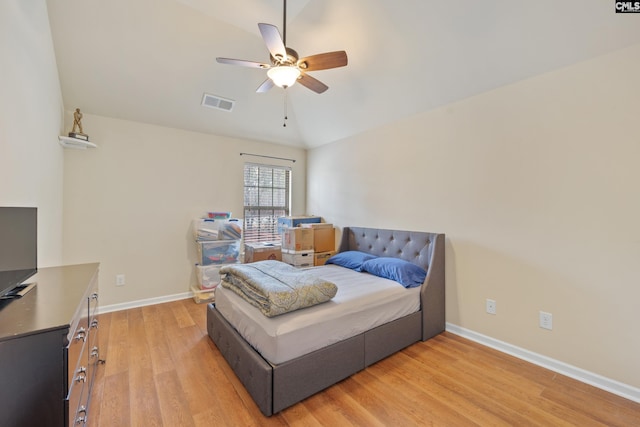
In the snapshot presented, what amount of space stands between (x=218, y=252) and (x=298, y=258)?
1172 mm

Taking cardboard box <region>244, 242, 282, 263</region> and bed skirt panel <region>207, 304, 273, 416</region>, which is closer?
bed skirt panel <region>207, 304, 273, 416</region>

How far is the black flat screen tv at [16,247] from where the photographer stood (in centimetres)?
145

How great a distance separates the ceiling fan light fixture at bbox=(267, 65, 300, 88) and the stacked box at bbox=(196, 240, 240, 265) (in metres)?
2.50

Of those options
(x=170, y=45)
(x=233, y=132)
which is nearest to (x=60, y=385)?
(x=170, y=45)

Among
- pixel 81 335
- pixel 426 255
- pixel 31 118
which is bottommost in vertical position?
pixel 81 335

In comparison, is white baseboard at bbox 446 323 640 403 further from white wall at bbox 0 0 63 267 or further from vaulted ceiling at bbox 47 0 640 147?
white wall at bbox 0 0 63 267

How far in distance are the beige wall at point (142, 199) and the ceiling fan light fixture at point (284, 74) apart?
2285mm

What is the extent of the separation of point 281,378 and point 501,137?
2.75 meters

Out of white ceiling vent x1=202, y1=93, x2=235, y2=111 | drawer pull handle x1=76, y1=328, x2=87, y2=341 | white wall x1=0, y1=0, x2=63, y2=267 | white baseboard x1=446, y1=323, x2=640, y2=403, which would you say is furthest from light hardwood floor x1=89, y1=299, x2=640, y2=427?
white ceiling vent x1=202, y1=93, x2=235, y2=111

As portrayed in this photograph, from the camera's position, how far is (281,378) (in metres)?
1.68

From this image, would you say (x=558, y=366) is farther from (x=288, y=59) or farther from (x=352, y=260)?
(x=288, y=59)

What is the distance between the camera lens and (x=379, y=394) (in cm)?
190

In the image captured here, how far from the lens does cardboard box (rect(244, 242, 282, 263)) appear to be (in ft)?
13.0

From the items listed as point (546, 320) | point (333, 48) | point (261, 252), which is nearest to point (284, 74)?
point (333, 48)
